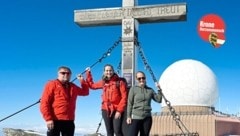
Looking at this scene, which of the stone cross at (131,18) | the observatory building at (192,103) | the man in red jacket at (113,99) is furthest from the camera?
the observatory building at (192,103)

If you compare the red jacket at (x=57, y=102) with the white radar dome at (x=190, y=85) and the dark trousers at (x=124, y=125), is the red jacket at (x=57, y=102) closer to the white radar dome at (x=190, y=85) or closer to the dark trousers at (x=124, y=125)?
the dark trousers at (x=124, y=125)

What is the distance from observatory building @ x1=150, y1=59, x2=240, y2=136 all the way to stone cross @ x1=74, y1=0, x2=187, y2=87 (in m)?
23.0

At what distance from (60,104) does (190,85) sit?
31.9 meters

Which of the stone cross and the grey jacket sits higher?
the stone cross

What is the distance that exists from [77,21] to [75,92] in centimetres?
548

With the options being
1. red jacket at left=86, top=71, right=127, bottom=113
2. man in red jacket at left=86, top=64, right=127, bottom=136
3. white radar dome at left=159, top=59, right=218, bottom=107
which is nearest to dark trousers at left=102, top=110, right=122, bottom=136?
man in red jacket at left=86, top=64, right=127, bottom=136

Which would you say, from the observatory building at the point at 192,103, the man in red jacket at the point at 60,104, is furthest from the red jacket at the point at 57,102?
the observatory building at the point at 192,103

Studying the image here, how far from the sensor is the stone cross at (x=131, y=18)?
11.2m

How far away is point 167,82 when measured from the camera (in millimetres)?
38812

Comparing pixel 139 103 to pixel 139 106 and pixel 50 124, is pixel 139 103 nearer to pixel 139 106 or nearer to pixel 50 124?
pixel 139 106

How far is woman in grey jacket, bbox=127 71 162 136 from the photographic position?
7.53 metres

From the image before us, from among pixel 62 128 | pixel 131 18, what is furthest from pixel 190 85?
pixel 62 128

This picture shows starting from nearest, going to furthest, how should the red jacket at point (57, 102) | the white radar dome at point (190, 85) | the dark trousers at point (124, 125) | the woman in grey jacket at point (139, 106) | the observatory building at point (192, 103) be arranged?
the red jacket at point (57, 102) < the woman in grey jacket at point (139, 106) < the dark trousers at point (124, 125) < the observatory building at point (192, 103) < the white radar dome at point (190, 85)

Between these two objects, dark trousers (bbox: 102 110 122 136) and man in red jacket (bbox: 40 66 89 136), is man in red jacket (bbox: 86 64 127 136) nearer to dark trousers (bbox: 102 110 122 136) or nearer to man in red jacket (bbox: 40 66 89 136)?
dark trousers (bbox: 102 110 122 136)
